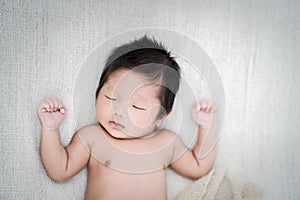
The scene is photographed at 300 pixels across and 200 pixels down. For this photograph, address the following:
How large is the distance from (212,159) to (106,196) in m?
0.33

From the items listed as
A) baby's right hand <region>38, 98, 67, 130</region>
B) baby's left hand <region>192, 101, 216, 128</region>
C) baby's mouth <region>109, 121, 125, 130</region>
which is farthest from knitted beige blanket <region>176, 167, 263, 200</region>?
baby's right hand <region>38, 98, 67, 130</region>

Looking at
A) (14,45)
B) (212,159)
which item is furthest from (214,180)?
(14,45)

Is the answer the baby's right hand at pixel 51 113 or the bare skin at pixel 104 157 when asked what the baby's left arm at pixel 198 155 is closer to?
the bare skin at pixel 104 157

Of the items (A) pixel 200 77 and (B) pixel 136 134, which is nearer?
(B) pixel 136 134

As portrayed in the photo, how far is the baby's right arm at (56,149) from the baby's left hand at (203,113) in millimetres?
331

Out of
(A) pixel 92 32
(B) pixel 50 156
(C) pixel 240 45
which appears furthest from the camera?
(C) pixel 240 45

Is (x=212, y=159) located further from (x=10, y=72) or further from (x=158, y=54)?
(x=10, y=72)

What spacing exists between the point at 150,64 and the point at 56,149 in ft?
1.04

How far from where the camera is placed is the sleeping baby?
1.08 metres

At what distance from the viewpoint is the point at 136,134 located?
3.71ft

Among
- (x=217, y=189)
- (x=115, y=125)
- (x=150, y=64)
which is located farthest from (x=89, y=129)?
(x=217, y=189)

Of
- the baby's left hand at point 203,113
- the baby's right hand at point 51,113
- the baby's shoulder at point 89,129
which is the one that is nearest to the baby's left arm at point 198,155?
the baby's left hand at point 203,113

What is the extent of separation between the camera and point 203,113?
48.2 inches

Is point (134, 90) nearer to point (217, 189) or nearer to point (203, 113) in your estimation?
point (203, 113)
